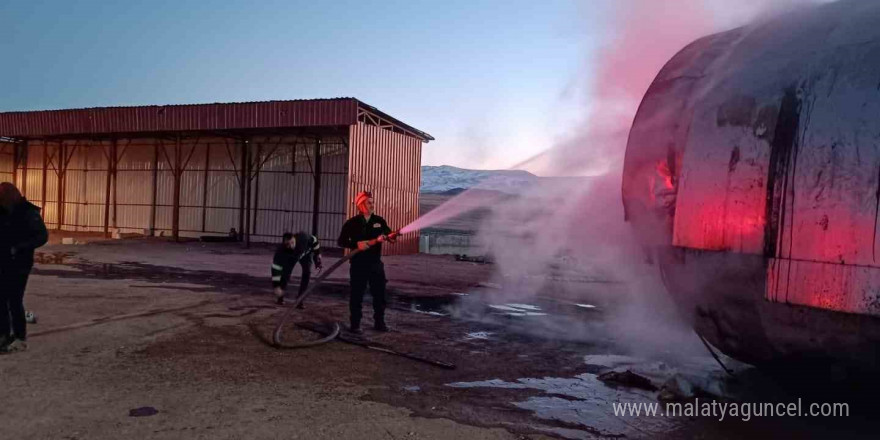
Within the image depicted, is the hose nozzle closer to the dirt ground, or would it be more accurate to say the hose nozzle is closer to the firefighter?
the dirt ground

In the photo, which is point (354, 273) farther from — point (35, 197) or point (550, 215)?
point (35, 197)

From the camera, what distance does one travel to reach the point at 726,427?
4.17m

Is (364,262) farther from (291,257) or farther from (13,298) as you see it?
(13,298)

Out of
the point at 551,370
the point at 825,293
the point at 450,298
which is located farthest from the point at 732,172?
the point at 450,298

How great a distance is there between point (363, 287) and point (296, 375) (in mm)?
2087

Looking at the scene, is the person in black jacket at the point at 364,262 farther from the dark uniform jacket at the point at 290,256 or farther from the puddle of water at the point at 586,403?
the puddle of water at the point at 586,403

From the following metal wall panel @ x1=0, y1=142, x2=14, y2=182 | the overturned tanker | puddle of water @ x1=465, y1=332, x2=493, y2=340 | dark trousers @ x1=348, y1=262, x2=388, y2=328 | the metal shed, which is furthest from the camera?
metal wall panel @ x1=0, y1=142, x2=14, y2=182

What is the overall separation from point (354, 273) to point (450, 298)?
408 cm

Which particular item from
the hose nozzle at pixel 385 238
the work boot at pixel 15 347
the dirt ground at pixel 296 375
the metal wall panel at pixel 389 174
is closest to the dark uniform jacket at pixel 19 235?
the work boot at pixel 15 347

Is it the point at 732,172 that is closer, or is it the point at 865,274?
the point at 865,274

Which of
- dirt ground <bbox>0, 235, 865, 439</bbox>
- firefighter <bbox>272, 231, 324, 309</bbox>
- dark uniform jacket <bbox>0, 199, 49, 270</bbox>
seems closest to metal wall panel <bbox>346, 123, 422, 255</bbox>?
dirt ground <bbox>0, 235, 865, 439</bbox>

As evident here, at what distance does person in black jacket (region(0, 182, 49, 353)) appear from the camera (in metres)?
5.29

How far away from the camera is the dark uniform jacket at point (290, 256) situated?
8375 millimetres

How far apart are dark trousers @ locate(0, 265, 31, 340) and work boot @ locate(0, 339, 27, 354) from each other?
0.15 feet
